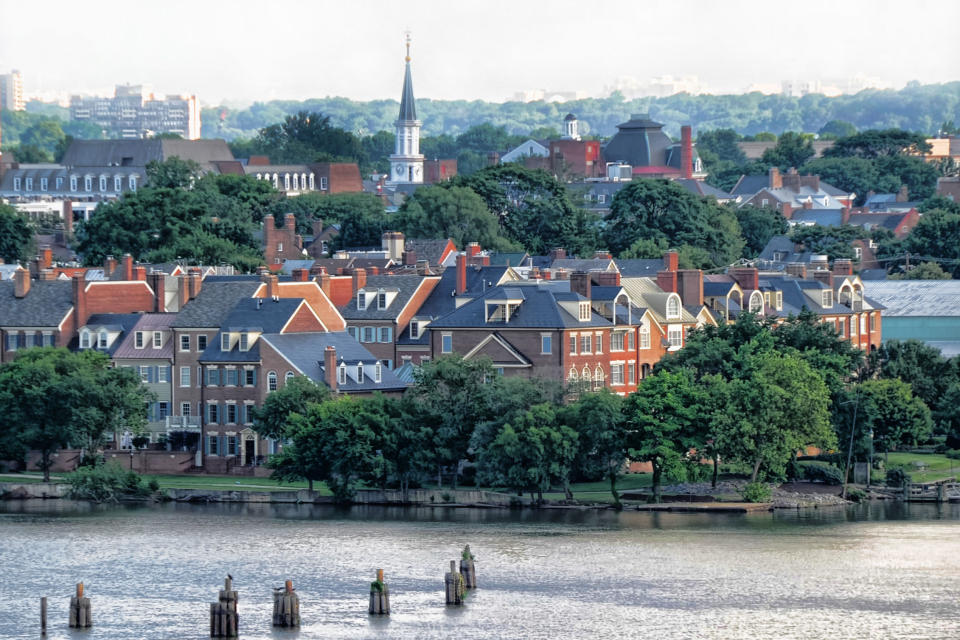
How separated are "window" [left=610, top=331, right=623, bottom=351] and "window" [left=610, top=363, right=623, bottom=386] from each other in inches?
30.4

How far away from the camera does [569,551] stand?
86.5 m

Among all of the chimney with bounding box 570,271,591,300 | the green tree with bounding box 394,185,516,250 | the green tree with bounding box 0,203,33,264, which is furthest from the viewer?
the green tree with bounding box 0,203,33,264

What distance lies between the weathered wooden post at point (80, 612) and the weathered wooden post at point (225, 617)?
403 cm

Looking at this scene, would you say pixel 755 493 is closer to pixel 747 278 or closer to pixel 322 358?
pixel 322 358

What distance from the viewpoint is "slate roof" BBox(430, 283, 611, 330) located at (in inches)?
4306

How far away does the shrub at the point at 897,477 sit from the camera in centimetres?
10388

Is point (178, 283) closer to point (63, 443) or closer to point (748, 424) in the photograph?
point (63, 443)

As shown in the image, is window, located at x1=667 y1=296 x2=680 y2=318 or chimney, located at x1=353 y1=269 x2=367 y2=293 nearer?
window, located at x1=667 y1=296 x2=680 y2=318

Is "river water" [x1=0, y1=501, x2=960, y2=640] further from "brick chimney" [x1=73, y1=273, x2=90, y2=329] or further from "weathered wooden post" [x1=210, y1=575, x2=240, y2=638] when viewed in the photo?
"brick chimney" [x1=73, y1=273, x2=90, y2=329]

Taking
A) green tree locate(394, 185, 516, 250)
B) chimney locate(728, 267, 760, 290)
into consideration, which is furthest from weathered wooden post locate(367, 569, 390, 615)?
green tree locate(394, 185, 516, 250)

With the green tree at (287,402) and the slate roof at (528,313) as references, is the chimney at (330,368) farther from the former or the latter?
the slate roof at (528,313)

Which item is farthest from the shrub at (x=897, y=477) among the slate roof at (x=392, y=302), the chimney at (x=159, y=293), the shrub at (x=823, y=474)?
the chimney at (x=159, y=293)

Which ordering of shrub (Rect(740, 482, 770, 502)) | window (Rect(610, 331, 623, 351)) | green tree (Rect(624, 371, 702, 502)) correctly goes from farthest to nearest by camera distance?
window (Rect(610, 331, 623, 351)), shrub (Rect(740, 482, 770, 502)), green tree (Rect(624, 371, 702, 502))

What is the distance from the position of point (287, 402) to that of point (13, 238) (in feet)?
279
